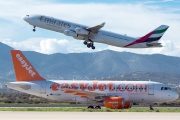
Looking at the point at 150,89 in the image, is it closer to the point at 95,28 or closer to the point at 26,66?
the point at 95,28

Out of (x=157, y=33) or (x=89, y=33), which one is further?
(x=157, y=33)

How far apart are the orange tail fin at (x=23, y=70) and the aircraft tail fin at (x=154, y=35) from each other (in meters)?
12.7

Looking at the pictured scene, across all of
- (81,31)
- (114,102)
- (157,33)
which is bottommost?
(114,102)

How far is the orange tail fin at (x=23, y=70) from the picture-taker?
197ft

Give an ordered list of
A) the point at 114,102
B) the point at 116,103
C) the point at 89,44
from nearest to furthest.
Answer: the point at 116,103 < the point at 114,102 < the point at 89,44

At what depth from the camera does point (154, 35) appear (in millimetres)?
67562

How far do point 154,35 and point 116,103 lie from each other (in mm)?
16365

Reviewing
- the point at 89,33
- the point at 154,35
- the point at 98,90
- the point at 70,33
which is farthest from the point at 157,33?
the point at 98,90

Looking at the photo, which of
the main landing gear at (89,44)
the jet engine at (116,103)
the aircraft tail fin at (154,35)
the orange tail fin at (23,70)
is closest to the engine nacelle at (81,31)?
the main landing gear at (89,44)

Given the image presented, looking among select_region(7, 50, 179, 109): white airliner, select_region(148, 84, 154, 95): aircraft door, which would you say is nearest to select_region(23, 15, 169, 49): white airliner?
select_region(7, 50, 179, 109): white airliner

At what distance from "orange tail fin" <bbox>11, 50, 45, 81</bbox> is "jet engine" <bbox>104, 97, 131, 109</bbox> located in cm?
950

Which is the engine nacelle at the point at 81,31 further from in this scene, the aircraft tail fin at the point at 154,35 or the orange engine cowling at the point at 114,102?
the orange engine cowling at the point at 114,102

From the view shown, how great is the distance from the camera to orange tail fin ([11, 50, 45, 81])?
60.0 meters

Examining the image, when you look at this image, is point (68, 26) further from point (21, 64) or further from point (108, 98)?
point (108, 98)
